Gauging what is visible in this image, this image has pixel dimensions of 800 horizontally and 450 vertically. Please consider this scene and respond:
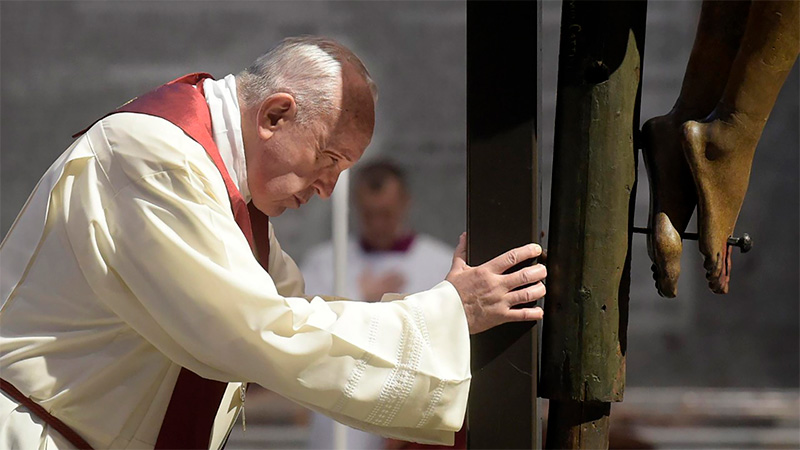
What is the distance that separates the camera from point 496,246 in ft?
4.71

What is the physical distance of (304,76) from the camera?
1553mm

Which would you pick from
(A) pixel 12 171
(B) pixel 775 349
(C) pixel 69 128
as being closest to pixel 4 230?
(A) pixel 12 171

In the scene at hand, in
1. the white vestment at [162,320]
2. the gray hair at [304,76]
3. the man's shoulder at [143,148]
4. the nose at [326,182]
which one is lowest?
the white vestment at [162,320]

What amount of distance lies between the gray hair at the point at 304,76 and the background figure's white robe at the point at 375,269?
1.54 metres

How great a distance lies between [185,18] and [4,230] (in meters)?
1.15

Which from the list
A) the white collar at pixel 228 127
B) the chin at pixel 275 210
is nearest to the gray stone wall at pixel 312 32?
the chin at pixel 275 210

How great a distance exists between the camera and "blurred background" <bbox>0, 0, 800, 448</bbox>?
396 cm

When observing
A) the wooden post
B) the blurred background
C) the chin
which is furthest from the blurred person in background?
the wooden post

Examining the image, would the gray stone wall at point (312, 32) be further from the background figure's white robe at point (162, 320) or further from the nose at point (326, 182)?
the background figure's white robe at point (162, 320)

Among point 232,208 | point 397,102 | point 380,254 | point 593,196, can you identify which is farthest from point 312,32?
point 593,196

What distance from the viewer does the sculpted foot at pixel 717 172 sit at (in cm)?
142

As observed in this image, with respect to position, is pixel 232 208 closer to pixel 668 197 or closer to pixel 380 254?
pixel 668 197

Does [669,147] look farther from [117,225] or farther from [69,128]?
[69,128]

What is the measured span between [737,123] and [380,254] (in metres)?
1.89
